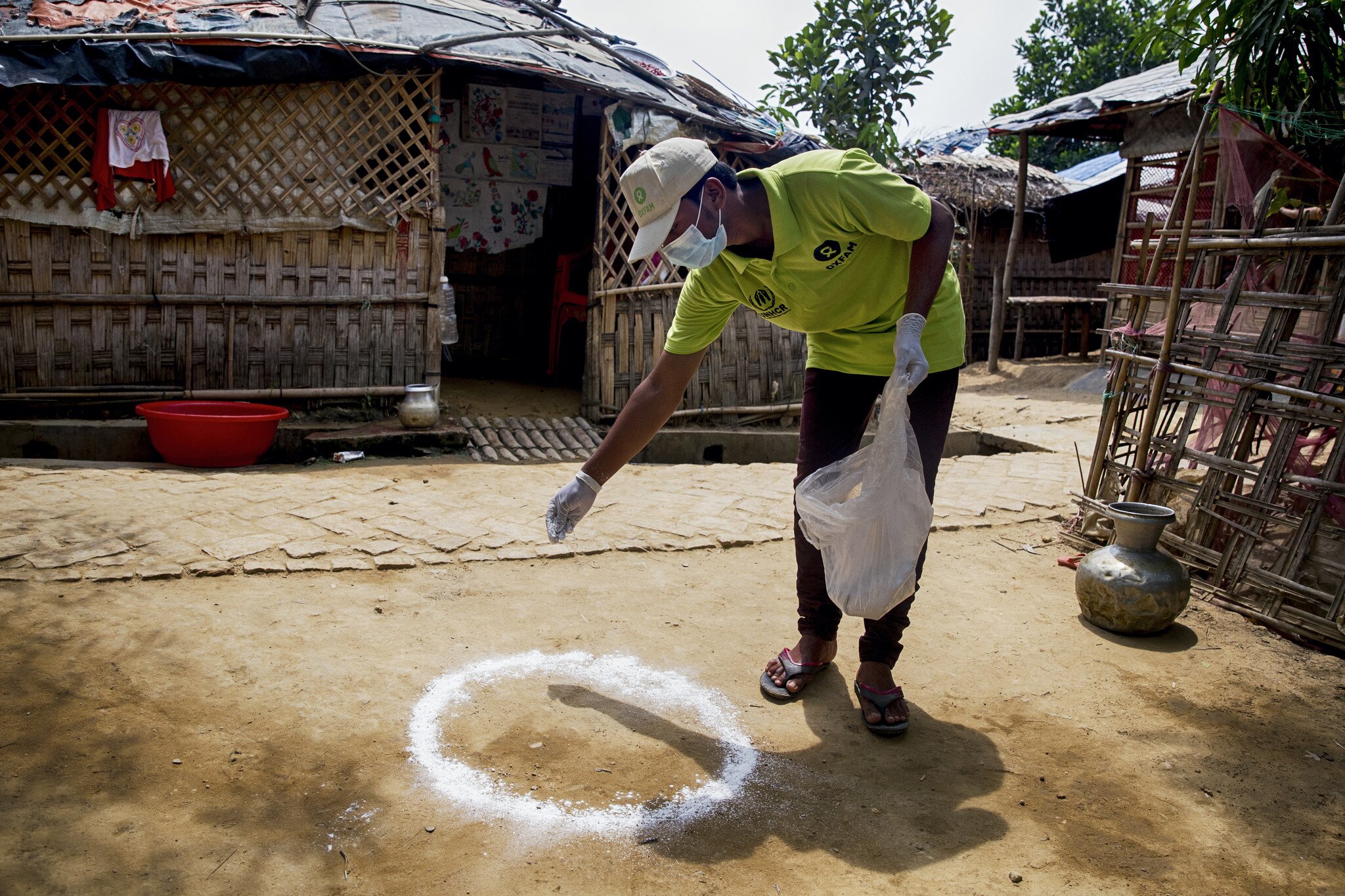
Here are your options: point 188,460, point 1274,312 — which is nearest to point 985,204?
point 1274,312

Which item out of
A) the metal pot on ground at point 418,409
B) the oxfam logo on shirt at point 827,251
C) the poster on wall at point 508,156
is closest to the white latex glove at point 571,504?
the oxfam logo on shirt at point 827,251

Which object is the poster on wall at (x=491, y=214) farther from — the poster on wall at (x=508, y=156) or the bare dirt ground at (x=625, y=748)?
the bare dirt ground at (x=625, y=748)

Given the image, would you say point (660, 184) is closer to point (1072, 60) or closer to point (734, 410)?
point (734, 410)

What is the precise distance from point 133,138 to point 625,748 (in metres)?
5.07

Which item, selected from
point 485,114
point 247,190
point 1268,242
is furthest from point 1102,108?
point 247,190

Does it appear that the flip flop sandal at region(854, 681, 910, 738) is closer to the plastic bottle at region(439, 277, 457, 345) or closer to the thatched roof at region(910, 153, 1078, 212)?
the plastic bottle at region(439, 277, 457, 345)

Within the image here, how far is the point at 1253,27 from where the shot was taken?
3.94 meters

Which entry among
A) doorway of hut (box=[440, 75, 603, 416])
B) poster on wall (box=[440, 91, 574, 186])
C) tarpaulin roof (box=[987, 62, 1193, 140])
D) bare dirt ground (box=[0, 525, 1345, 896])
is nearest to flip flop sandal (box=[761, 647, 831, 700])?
bare dirt ground (box=[0, 525, 1345, 896])

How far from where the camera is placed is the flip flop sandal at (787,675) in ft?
8.74

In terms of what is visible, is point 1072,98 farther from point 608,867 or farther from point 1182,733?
point 608,867

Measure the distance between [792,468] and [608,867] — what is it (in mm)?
3980

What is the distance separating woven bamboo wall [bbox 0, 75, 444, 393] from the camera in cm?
554

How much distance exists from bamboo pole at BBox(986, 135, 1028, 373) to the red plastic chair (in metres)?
5.89

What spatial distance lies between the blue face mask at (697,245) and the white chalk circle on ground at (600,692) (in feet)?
3.97
